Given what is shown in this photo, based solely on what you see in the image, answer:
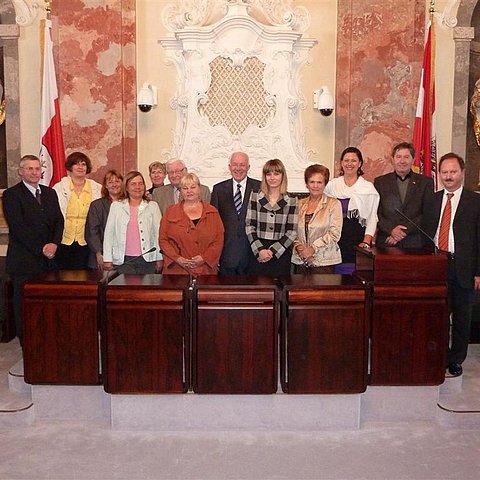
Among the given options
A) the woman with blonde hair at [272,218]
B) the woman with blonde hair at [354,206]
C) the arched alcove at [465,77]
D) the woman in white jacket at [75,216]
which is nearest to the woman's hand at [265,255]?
the woman with blonde hair at [272,218]

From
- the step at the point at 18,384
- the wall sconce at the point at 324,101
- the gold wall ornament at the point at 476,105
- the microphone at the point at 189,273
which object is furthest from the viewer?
the gold wall ornament at the point at 476,105

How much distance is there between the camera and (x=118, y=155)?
6352mm

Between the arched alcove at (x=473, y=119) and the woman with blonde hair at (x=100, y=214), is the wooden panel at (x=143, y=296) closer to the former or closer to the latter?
the woman with blonde hair at (x=100, y=214)

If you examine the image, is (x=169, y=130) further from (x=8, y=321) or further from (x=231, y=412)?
(x=231, y=412)

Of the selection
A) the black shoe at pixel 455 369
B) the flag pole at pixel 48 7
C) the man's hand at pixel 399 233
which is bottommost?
the black shoe at pixel 455 369

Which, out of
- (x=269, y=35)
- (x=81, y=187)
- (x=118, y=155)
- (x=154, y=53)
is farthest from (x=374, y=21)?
(x=81, y=187)

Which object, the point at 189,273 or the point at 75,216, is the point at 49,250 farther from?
the point at 189,273

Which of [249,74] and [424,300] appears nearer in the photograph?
[424,300]

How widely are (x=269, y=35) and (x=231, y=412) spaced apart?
424 cm

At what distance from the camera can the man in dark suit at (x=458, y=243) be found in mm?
3797

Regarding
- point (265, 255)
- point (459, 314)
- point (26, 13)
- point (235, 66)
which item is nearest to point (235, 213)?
point (265, 255)

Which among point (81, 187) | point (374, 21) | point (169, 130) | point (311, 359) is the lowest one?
point (311, 359)

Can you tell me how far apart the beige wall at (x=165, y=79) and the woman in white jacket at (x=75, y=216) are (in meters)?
2.00

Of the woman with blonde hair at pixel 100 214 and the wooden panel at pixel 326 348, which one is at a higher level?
the woman with blonde hair at pixel 100 214
